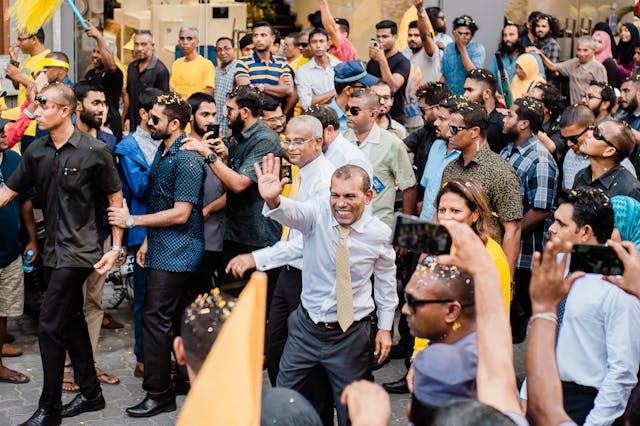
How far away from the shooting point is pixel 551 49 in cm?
1495


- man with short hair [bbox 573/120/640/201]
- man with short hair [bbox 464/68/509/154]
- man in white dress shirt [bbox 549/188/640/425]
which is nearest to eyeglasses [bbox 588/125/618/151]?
man with short hair [bbox 573/120/640/201]

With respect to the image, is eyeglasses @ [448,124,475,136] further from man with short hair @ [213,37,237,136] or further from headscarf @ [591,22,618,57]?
headscarf @ [591,22,618,57]

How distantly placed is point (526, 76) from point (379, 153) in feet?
17.1

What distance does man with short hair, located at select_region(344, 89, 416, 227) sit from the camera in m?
8.05

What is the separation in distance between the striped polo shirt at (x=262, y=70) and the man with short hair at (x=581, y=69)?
12.2 ft

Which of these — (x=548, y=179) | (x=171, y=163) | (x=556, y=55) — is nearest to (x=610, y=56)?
(x=556, y=55)

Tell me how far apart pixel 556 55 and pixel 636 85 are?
466 cm

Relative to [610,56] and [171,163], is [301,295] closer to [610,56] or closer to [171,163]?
[171,163]

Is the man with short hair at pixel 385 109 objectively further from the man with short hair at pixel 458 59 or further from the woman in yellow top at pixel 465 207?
the woman in yellow top at pixel 465 207

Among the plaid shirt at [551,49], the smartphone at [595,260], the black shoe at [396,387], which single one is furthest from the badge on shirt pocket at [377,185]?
the plaid shirt at [551,49]

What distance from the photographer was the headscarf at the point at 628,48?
16.0 m

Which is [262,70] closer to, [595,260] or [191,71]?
[191,71]

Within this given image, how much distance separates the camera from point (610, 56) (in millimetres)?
15500

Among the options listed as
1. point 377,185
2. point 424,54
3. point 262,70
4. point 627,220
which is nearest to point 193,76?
point 262,70
